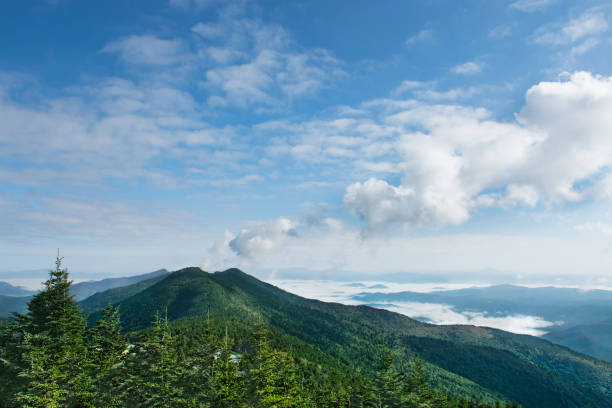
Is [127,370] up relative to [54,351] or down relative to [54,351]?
down

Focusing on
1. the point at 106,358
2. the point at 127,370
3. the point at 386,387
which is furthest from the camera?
the point at 106,358

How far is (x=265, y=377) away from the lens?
1839 inches

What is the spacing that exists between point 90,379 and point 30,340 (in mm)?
9603

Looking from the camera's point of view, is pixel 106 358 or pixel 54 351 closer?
pixel 54 351

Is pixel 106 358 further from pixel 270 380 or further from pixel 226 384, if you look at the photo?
pixel 270 380

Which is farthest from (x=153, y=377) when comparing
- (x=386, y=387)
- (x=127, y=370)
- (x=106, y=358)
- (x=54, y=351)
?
(x=386, y=387)

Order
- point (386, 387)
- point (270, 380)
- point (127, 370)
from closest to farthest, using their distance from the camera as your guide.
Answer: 1. point (127, 370)
2. point (386, 387)
3. point (270, 380)

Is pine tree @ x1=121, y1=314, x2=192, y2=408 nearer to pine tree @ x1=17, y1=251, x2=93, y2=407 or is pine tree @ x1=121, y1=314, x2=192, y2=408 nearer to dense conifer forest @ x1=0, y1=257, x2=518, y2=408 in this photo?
dense conifer forest @ x1=0, y1=257, x2=518, y2=408

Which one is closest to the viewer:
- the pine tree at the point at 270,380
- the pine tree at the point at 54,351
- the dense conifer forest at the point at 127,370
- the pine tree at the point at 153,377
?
the pine tree at the point at 54,351

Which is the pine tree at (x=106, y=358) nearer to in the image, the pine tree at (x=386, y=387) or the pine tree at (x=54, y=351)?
the pine tree at (x=54, y=351)

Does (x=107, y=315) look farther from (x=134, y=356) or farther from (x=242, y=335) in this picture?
(x=242, y=335)

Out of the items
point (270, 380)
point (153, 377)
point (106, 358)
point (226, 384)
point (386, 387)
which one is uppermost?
point (106, 358)

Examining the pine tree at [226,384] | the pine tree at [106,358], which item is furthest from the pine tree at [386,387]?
the pine tree at [106,358]

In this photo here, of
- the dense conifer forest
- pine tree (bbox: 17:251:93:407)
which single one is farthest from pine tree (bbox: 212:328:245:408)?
pine tree (bbox: 17:251:93:407)
